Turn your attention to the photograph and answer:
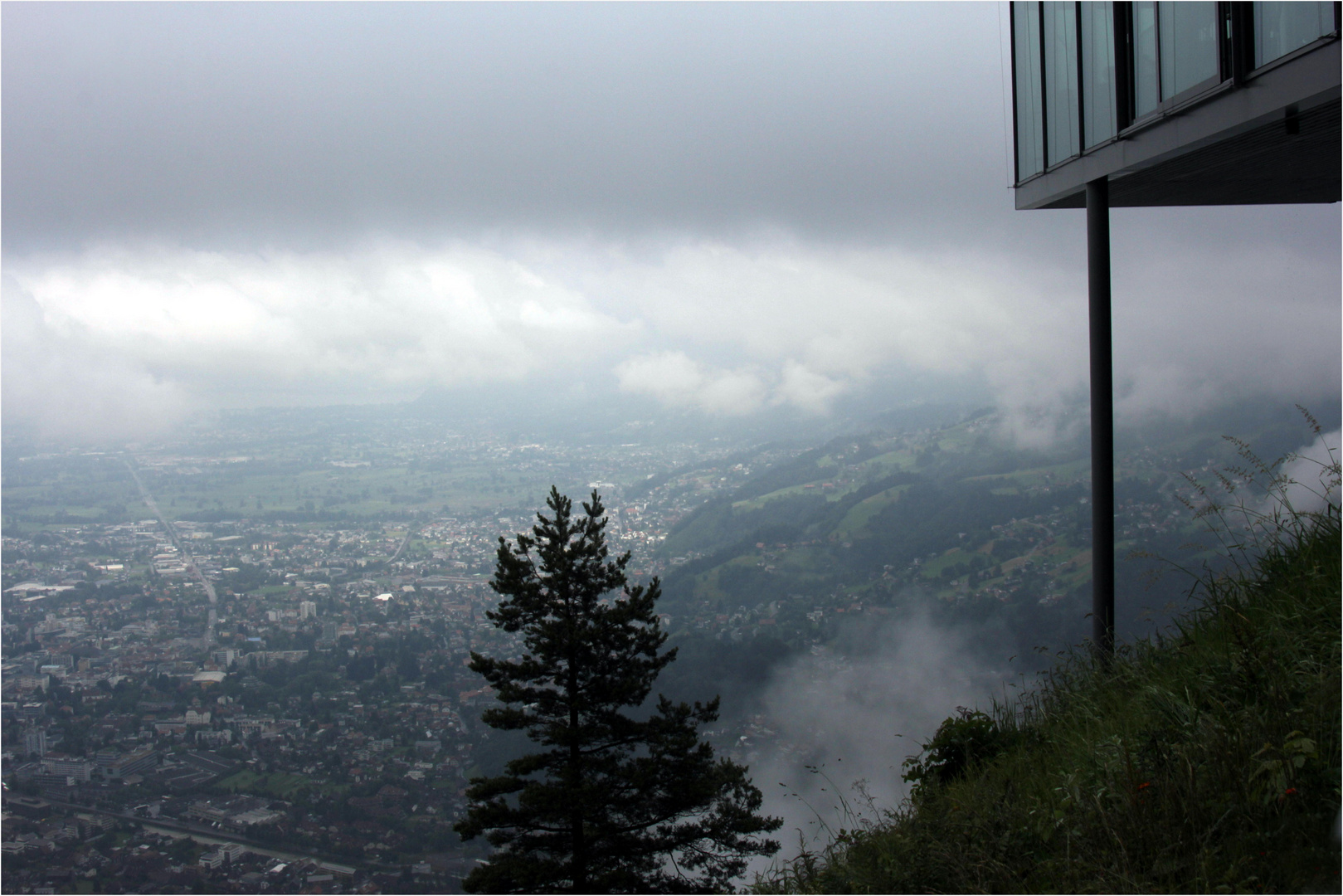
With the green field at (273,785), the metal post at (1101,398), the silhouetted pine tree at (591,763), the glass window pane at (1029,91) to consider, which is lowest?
the green field at (273,785)

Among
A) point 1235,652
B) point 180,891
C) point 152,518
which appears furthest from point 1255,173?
point 152,518

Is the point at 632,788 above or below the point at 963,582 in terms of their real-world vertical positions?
above

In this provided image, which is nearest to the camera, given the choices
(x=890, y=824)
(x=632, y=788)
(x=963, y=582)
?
(x=890, y=824)

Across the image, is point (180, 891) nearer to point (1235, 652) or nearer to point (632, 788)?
point (632, 788)

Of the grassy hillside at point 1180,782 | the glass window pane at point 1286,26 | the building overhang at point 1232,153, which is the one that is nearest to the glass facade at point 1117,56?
the glass window pane at point 1286,26

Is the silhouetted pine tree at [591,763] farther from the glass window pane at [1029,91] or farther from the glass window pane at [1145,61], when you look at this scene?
the glass window pane at [1145,61]

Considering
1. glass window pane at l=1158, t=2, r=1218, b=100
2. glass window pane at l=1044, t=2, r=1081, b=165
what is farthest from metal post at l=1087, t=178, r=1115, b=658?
glass window pane at l=1158, t=2, r=1218, b=100

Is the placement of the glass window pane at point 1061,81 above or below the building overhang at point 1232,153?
above
